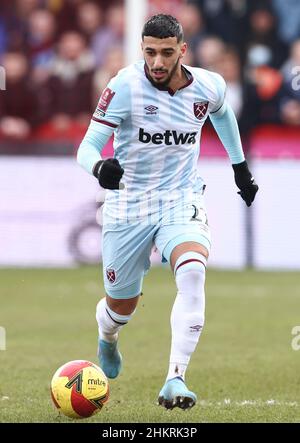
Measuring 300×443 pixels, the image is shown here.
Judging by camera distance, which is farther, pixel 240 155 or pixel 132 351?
pixel 132 351

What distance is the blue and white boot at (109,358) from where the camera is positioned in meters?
8.00

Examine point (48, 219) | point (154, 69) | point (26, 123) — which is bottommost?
point (48, 219)

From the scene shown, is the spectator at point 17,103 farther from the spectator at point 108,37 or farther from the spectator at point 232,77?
the spectator at point 232,77

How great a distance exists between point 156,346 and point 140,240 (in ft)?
9.17

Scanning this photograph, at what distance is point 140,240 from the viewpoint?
7.22m

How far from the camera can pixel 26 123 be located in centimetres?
1606

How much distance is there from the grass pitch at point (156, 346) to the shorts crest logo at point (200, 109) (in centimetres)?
176

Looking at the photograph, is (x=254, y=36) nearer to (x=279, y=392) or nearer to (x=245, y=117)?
(x=245, y=117)

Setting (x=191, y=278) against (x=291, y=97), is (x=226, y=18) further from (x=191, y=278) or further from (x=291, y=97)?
(x=191, y=278)

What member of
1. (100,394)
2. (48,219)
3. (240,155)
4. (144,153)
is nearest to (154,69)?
(144,153)

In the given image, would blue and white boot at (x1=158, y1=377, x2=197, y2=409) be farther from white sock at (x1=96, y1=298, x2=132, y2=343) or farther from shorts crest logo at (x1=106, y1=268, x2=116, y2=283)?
white sock at (x1=96, y1=298, x2=132, y2=343)

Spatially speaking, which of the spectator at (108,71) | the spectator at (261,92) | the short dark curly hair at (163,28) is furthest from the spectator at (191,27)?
the short dark curly hair at (163,28)

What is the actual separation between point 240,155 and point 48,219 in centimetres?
815
